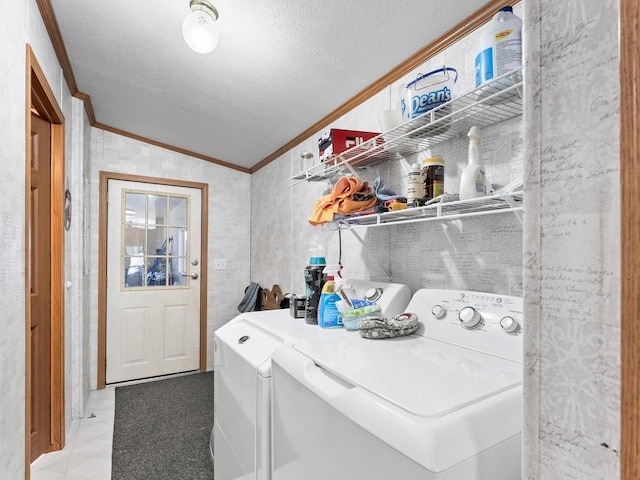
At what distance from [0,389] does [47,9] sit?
1614 millimetres

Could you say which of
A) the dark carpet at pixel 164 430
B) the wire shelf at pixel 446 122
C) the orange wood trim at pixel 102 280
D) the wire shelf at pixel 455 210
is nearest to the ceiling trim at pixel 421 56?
the wire shelf at pixel 446 122

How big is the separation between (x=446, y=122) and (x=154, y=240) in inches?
114

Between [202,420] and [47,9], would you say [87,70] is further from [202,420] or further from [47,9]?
[202,420]

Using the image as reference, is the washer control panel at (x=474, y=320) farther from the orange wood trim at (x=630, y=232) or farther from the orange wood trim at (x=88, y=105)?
the orange wood trim at (x=88, y=105)

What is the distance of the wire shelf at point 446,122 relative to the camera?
1.03 meters

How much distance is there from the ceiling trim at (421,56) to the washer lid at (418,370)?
115 cm

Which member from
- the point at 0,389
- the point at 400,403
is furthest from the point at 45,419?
the point at 400,403

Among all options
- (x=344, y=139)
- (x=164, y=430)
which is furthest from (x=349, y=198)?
(x=164, y=430)

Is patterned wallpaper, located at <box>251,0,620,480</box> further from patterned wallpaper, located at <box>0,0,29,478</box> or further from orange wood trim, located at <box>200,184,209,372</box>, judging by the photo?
orange wood trim, located at <box>200,184,209,372</box>

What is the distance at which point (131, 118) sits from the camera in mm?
2852

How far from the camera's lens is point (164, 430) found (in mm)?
2314

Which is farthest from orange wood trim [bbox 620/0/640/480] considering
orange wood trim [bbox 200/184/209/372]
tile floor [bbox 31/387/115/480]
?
orange wood trim [bbox 200/184/209/372]

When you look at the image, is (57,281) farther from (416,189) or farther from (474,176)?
(474,176)

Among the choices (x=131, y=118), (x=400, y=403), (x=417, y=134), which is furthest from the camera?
(x=131, y=118)
